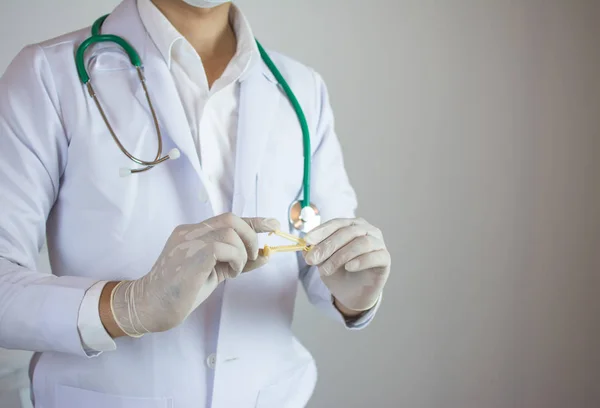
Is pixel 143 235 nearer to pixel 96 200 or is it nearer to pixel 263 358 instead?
pixel 96 200

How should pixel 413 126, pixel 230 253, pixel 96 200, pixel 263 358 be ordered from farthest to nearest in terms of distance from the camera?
pixel 413 126 → pixel 263 358 → pixel 96 200 → pixel 230 253

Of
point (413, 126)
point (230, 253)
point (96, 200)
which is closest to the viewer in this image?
point (230, 253)

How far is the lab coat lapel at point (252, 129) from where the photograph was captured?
995mm

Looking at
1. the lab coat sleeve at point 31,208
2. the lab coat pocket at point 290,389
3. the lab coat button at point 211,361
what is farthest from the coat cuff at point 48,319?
the lab coat pocket at point 290,389

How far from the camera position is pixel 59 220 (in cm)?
96

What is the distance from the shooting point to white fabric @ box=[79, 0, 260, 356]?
3.28 ft

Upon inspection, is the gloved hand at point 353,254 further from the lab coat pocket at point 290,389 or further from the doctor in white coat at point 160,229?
the lab coat pocket at point 290,389

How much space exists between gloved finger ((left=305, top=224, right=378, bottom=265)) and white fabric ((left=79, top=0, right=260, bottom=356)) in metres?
0.18

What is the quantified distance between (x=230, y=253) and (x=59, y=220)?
33 cm

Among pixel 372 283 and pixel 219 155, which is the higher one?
pixel 219 155

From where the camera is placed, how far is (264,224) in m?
0.85

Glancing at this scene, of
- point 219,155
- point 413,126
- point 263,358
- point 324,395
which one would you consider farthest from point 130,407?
point 413,126

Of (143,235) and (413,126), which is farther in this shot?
(413,126)

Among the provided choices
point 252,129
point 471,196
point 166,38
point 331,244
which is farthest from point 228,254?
point 471,196
